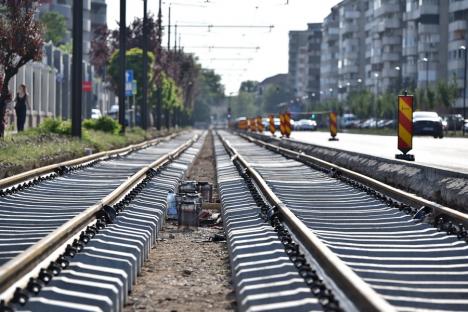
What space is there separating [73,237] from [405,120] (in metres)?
14.5

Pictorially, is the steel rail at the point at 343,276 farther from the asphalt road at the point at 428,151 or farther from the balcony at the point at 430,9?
the balcony at the point at 430,9

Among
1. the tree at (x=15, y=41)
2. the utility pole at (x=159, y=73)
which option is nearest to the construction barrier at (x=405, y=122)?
the tree at (x=15, y=41)

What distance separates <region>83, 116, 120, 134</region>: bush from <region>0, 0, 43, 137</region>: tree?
1648 cm

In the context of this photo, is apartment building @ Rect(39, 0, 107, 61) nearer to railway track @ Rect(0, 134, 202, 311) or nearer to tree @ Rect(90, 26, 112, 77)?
tree @ Rect(90, 26, 112, 77)

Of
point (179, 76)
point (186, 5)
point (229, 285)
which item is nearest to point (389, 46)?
point (179, 76)

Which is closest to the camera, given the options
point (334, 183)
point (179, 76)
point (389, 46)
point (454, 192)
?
point (454, 192)

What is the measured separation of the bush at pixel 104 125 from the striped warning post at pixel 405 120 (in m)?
22.4

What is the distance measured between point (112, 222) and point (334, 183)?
8079 mm

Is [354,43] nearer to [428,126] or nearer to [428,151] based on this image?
[428,126]

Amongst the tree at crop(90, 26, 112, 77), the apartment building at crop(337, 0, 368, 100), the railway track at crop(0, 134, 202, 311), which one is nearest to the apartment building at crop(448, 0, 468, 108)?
the tree at crop(90, 26, 112, 77)

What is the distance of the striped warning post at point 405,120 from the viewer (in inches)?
902

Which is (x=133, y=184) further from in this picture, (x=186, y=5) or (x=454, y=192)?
(x=186, y=5)

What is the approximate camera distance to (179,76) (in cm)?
12150

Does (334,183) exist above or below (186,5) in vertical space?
below
